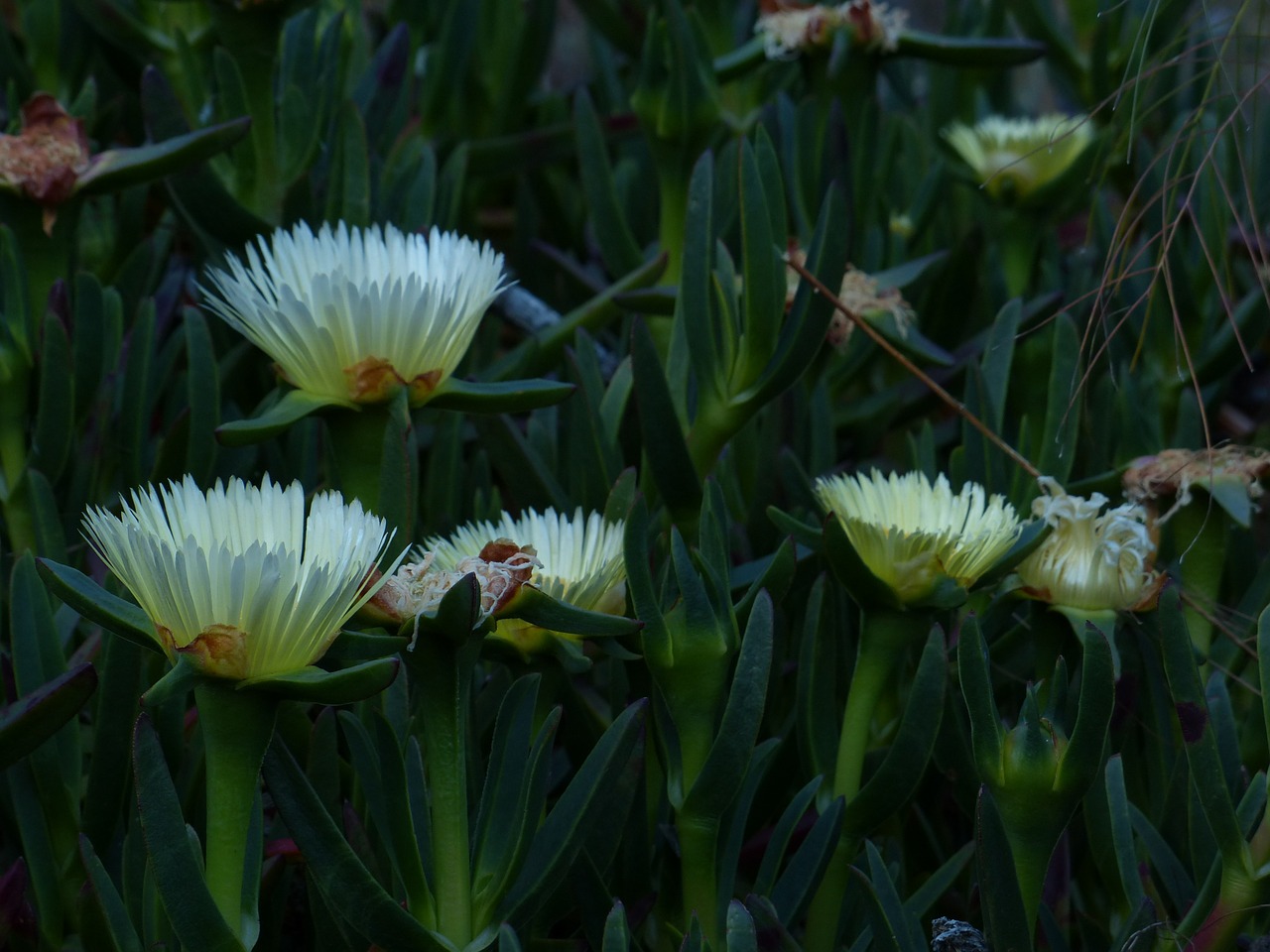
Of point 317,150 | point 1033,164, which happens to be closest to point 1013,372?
point 1033,164

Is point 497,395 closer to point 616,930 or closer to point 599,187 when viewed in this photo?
point 616,930

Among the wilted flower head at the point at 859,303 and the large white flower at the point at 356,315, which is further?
the wilted flower head at the point at 859,303

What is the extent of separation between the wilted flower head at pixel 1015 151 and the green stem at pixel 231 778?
0.76 metres

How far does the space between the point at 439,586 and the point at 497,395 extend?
0.43 feet

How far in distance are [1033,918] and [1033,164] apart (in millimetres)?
674

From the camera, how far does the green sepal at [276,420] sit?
1.88ft

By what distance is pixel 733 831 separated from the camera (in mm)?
618

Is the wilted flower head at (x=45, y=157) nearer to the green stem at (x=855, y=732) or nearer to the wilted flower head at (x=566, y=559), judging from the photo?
the wilted flower head at (x=566, y=559)

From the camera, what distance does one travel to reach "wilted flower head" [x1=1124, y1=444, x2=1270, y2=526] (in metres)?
0.73

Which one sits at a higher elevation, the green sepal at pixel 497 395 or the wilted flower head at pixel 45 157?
the wilted flower head at pixel 45 157

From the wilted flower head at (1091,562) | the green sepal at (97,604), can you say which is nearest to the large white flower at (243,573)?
the green sepal at (97,604)

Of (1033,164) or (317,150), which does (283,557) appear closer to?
(317,150)

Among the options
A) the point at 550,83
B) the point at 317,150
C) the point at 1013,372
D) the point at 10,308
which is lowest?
the point at 1013,372

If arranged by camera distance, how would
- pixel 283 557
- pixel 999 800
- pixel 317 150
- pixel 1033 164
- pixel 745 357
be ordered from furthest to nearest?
pixel 1033 164
pixel 317 150
pixel 745 357
pixel 999 800
pixel 283 557
